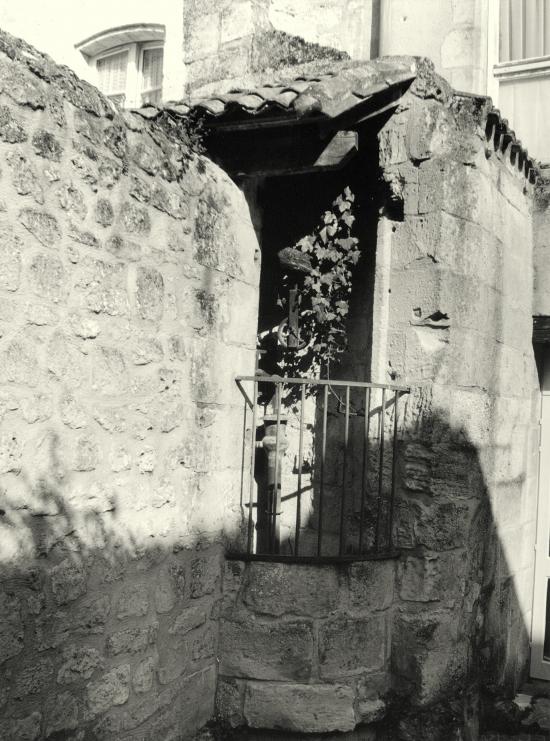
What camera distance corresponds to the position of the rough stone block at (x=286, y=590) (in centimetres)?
379

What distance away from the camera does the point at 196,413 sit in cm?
365

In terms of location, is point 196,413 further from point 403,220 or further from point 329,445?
point 403,220

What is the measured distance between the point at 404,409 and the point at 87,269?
1.84m

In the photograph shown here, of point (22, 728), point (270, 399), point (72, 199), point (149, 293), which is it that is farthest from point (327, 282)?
point (22, 728)

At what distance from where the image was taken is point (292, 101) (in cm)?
364

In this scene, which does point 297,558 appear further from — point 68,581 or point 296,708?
point 68,581

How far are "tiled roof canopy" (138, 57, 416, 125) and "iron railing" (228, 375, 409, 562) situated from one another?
123 centimetres

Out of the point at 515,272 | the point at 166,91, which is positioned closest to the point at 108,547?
the point at 515,272

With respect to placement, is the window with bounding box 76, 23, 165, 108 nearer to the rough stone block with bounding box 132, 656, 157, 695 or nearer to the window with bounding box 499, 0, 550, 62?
the window with bounding box 499, 0, 550, 62

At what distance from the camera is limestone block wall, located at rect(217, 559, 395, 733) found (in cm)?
378

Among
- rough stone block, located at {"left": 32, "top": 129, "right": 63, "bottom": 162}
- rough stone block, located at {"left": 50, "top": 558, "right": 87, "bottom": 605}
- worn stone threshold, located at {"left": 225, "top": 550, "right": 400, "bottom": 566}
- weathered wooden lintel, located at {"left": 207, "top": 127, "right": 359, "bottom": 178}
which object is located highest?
weathered wooden lintel, located at {"left": 207, "top": 127, "right": 359, "bottom": 178}

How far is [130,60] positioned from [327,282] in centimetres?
352

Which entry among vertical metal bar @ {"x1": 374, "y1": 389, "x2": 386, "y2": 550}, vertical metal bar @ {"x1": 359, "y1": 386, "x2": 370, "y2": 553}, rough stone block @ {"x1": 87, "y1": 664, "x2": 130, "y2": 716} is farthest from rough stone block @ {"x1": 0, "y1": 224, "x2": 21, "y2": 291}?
vertical metal bar @ {"x1": 374, "y1": 389, "x2": 386, "y2": 550}

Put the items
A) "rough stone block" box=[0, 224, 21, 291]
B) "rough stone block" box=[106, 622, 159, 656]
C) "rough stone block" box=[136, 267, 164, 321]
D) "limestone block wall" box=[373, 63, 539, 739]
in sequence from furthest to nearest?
1. "limestone block wall" box=[373, 63, 539, 739]
2. "rough stone block" box=[136, 267, 164, 321]
3. "rough stone block" box=[106, 622, 159, 656]
4. "rough stone block" box=[0, 224, 21, 291]
